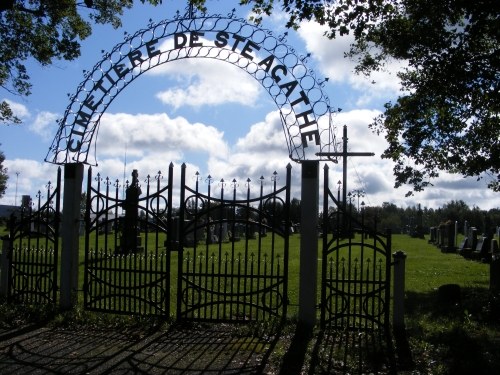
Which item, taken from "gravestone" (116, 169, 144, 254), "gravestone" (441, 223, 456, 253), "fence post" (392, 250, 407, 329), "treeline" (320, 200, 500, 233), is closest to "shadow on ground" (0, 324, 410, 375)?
"fence post" (392, 250, 407, 329)

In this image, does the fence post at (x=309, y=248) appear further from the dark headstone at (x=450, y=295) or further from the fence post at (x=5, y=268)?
the fence post at (x=5, y=268)

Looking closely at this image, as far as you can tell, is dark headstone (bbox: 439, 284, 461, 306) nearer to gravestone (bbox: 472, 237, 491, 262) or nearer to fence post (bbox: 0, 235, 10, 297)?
fence post (bbox: 0, 235, 10, 297)

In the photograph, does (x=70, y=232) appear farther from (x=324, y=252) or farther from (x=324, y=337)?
(x=324, y=337)

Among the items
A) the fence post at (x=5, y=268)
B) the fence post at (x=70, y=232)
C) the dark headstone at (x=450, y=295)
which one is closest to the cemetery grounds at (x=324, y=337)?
the dark headstone at (x=450, y=295)

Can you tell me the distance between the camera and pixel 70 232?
9.11m

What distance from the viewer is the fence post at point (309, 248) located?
7859 mm

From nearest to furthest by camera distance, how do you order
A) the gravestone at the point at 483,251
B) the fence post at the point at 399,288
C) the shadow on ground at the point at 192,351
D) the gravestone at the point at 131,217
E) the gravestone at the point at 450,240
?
the shadow on ground at the point at 192,351 → the fence post at the point at 399,288 → the gravestone at the point at 131,217 → the gravestone at the point at 483,251 → the gravestone at the point at 450,240

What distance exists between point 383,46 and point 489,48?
7.44 feet

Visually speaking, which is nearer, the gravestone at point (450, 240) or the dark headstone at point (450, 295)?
the dark headstone at point (450, 295)

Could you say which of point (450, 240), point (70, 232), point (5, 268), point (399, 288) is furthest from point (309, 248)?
point (450, 240)

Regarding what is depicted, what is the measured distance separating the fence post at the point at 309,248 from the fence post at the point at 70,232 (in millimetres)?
4041

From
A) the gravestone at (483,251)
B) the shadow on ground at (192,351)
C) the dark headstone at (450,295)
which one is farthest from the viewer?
the gravestone at (483,251)

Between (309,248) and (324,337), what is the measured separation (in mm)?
1303

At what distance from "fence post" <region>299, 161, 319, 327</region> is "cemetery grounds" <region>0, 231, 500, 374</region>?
31cm
